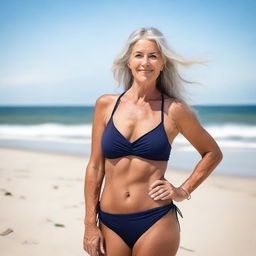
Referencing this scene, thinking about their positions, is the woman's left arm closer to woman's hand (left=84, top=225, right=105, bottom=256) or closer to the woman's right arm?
the woman's right arm

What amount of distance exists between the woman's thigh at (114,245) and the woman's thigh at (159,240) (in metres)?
0.06

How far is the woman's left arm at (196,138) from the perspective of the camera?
8.13ft

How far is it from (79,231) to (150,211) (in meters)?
3.01

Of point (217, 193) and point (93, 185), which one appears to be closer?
point (93, 185)

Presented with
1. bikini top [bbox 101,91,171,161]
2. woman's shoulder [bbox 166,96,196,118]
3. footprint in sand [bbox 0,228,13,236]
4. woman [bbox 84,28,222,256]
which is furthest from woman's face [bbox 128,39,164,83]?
footprint in sand [bbox 0,228,13,236]

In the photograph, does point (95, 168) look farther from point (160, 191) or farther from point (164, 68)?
point (164, 68)

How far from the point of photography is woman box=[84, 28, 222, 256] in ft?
7.89

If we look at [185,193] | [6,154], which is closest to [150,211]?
[185,193]

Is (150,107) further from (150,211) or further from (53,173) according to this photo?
(53,173)

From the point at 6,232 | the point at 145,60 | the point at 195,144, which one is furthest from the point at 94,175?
the point at 6,232

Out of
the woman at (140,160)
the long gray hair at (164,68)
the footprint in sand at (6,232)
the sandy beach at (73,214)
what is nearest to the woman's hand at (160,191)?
the woman at (140,160)

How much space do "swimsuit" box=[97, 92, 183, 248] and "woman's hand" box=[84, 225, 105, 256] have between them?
0.44 ft

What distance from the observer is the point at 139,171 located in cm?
242

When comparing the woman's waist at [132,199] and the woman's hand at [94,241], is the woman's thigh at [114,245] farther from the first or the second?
the woman's waist at [132,199]
